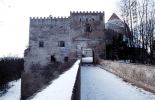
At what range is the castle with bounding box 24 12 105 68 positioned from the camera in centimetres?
3700

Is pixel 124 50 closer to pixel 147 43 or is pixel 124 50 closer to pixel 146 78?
pixel 147 43

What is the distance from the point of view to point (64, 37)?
123 feet

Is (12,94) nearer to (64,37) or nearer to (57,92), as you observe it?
(64,37)

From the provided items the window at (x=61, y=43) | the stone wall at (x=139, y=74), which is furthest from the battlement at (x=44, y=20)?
the stone wall at (x=139, y=74)

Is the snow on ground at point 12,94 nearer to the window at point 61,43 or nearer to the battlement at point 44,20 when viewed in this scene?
the window at point 61,43

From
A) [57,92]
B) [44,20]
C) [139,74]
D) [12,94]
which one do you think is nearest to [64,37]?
[44,20]

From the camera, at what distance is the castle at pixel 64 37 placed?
37000 mm

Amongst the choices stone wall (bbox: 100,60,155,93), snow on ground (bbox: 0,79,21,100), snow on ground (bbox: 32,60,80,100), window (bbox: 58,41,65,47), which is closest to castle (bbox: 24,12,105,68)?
window (bbox: 58,41,65,47)

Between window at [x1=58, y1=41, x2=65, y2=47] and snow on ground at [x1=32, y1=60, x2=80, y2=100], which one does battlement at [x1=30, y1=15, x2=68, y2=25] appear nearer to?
window at [x1=58, y1=41, x2=65, y2=47]

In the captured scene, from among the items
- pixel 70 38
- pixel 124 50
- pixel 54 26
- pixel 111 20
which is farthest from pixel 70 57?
pixel 111 20

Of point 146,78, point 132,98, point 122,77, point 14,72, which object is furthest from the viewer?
point 14,72

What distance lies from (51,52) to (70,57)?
106 inches

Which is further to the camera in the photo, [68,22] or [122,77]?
[68,22]

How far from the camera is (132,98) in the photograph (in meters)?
12.5
